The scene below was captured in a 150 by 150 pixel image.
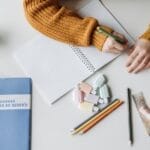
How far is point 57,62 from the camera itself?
1004mm

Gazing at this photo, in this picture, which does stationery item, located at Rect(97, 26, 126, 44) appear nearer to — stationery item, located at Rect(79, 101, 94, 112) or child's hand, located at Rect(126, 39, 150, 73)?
child's hand, located at Rect(126, 39, 150, 73)

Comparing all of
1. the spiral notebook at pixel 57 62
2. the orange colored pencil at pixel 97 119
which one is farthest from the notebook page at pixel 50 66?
the orange colored pencil at pixel 97 119

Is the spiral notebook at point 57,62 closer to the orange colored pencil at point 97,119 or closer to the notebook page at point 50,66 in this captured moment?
the notebook page at point 50,66

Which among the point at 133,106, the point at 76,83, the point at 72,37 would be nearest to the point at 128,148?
the point at 133,106

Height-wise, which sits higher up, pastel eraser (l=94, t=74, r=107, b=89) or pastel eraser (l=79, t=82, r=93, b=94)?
pastel eraser (l=94, t=74, r=107, b=89)

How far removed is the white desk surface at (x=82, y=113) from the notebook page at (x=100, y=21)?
0.07ft

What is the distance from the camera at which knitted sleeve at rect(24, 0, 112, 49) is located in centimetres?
101

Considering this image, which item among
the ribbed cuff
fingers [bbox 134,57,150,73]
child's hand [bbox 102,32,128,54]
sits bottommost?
fingers [bbox 134,57,150,73]

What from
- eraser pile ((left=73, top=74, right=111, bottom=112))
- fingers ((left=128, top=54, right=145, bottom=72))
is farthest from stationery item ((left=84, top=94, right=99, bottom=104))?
fingers ((left=128, top=54, right=145, bottom=72))

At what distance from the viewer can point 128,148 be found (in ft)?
3.03

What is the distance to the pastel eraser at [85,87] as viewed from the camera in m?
0.97

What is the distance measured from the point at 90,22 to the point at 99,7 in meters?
0.07

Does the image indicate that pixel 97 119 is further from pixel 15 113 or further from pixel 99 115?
pixel 15 113

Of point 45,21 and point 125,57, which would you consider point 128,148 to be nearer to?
point 125,57
